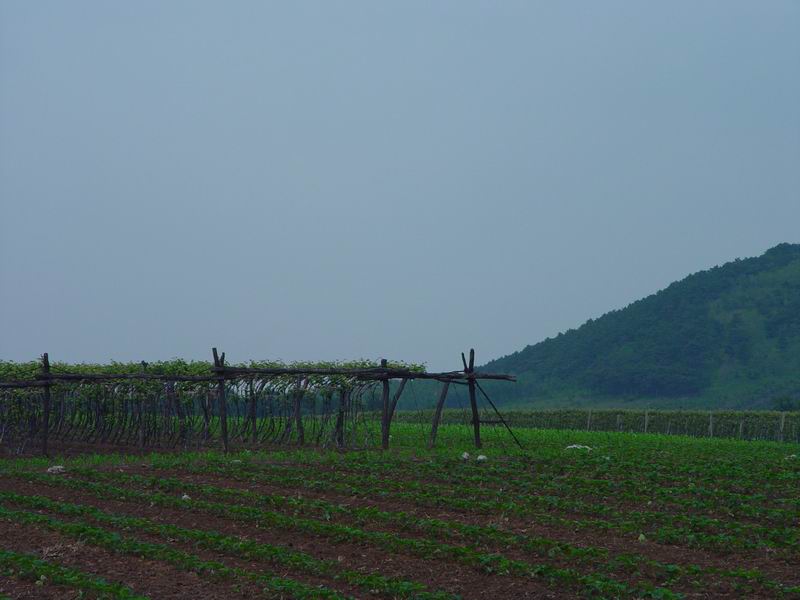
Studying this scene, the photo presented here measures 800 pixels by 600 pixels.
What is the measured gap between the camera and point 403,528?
14195 millimetres

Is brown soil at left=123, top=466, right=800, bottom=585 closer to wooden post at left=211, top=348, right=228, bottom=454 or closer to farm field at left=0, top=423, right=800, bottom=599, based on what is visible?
farm field at left=0, top=423, right=800, bottom=599

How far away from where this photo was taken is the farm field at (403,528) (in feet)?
36.9

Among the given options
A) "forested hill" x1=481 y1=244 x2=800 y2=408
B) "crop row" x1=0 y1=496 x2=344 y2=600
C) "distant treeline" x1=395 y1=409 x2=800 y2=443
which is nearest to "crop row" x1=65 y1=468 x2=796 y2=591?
"crop row" x1=0 y1=496 x2=344 y2=600

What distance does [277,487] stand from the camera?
1809cm

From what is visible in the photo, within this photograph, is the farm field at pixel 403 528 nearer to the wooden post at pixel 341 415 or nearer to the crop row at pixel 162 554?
the crop row at pixel 162 554

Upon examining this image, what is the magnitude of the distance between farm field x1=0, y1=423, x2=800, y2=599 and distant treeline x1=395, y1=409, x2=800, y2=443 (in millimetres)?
21830

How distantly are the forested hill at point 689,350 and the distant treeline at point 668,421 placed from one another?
3639 cm

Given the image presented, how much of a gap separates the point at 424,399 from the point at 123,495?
76.5m

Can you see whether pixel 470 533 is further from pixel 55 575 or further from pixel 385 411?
pixel 385 411

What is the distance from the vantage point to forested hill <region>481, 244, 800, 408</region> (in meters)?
90.3

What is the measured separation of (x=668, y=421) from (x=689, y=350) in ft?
156

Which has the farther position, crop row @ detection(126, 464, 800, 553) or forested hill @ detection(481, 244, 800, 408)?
forested hill @ detection(481, 244, 800, 408)

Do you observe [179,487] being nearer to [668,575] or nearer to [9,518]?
[9,518]

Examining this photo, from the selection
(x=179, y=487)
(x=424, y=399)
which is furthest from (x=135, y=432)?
(x=424, y=399)
